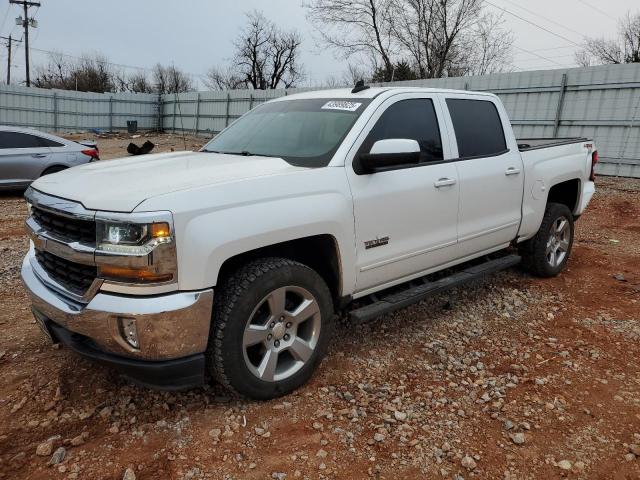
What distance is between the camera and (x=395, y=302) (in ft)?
11.3

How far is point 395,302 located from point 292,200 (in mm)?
1167

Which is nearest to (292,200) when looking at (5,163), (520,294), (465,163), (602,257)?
(465,163)

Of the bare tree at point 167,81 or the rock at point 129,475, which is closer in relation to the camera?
the rock at point 129,475

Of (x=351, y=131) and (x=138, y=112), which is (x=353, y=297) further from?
(x=138, y=112)

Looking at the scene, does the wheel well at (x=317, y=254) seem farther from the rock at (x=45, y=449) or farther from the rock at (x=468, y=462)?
the rock at (x=45, y=449)

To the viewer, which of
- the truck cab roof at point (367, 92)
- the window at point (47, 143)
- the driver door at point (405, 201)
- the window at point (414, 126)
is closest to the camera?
the driver door at point (405, 201)

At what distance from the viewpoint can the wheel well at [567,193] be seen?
5.43m

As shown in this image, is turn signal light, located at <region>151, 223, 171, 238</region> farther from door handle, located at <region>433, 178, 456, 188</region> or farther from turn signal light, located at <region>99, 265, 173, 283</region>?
door handle, located at <region>433, 178, 456, 188</region>

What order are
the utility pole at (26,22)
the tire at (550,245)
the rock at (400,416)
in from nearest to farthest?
the rock at (400,416), the tire at (550,245), the utility pole at (26,22)

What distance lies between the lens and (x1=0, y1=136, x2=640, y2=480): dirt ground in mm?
2439

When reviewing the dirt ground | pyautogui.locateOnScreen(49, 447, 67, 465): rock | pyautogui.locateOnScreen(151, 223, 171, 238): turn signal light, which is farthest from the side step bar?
pyautogui.locateOnScreen(49, 447, 67, 465): rock

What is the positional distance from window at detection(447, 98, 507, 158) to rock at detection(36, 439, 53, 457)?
3.35 metres

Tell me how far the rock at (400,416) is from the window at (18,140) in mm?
9806

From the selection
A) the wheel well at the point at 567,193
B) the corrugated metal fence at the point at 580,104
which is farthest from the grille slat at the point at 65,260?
the corrugated metal fence at the point at 580,104
